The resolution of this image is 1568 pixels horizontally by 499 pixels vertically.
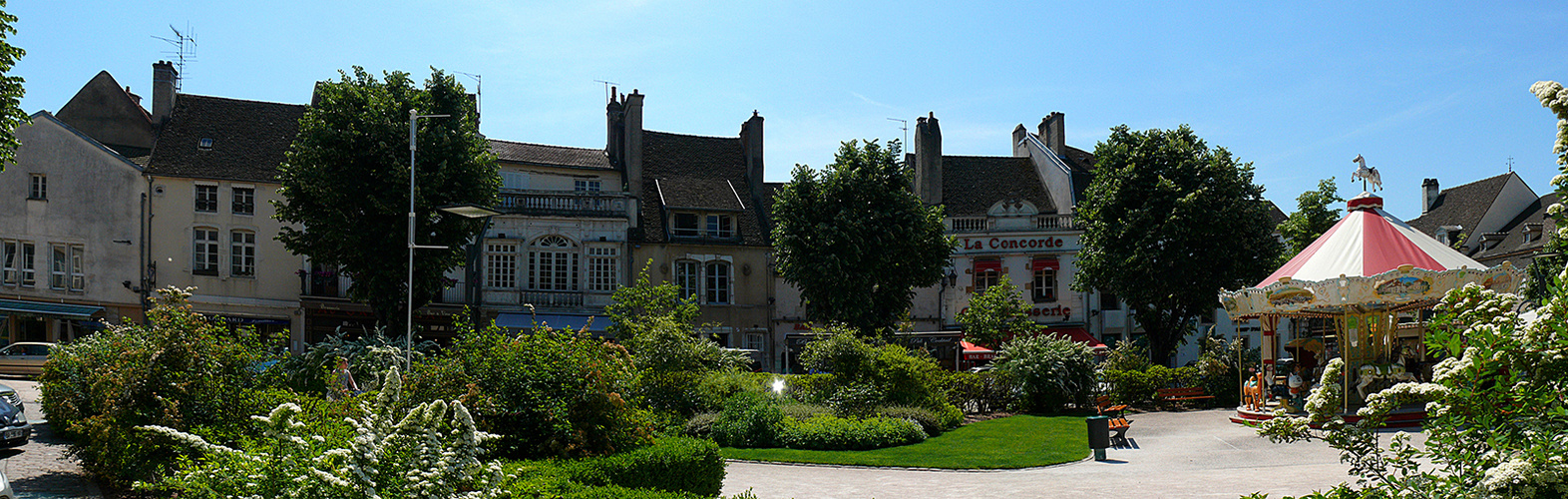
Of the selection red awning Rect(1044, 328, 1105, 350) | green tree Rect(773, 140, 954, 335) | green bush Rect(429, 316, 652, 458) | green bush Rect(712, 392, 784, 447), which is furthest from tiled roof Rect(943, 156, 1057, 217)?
green bush Rect(429, 316, 652, 458)

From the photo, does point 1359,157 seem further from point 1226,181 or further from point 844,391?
point 844,391

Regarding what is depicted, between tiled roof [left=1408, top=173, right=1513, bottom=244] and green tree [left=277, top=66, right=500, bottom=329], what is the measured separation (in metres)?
44.8

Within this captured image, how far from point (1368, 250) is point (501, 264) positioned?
26785mm

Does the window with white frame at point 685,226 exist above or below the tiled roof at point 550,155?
below

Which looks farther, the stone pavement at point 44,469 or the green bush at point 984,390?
the green bush at point 984,390

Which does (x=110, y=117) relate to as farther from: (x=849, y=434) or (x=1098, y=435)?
(x=1098, y=435)

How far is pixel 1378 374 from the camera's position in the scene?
67.9 ft

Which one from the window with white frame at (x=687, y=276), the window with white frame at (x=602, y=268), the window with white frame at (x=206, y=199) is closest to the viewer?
the window with white frame at (x=206, y=199)

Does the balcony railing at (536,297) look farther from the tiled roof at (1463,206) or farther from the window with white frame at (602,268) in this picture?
the tiled roof at (1463,206)

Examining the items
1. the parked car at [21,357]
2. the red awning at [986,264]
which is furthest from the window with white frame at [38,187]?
the red awning at [986,264]

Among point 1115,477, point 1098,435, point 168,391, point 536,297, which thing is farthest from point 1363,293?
point 536,297

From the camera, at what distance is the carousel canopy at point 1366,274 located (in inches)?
837

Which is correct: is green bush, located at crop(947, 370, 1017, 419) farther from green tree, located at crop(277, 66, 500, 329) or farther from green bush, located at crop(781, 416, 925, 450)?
green tree, located at crop(277, 66, 500, 329)

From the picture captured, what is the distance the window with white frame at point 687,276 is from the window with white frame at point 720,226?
142cm
